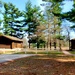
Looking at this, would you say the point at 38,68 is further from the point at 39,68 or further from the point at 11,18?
the point at 11,18

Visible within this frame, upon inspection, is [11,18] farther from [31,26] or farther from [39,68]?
[39,68]

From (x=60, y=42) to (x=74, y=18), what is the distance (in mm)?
42952

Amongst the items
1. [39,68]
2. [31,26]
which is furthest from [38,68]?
[31,26]

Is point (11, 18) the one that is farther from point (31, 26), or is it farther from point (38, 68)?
point (38, 68)

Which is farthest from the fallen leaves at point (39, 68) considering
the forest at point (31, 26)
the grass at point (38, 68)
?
the forest at point (31, 26)

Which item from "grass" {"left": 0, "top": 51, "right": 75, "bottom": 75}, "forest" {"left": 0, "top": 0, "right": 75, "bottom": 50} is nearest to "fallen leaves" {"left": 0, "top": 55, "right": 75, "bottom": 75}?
"grass" {"left": 0, "top": 51, "right": 75, "bottom": 75}

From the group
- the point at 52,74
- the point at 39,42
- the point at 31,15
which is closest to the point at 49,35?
the point at 39,42

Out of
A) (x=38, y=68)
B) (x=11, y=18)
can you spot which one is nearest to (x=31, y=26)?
(x=11, y=18)

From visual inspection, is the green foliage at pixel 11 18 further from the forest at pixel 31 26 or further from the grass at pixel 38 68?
the grass at pixel 38 68

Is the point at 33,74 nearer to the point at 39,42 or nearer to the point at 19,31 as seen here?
the point at 39,42

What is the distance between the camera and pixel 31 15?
2790 inches

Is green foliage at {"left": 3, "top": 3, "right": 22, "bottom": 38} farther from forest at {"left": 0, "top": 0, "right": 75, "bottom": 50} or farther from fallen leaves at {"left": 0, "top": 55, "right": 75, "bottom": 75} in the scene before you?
fallen leaves at {"left": 0, "top": 55, "right": 75, "bottom": 75}

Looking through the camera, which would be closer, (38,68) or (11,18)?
(38,68)

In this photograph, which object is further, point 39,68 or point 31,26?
point 31,26
